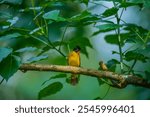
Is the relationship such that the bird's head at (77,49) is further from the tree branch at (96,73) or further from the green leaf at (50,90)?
the tree branch at (96,73)

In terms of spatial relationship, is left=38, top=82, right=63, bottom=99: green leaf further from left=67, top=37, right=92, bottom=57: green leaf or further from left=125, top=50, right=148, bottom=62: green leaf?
left=125, top=50, right=148, bottom=62: green leaf

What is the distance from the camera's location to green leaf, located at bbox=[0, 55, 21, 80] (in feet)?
4.05

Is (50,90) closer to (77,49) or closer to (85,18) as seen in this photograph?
(77,49)

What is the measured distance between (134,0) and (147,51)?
0.15m

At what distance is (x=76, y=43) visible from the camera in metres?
1.51

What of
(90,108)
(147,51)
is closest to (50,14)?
(147,51)

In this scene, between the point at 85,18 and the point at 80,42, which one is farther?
the point at 80,42

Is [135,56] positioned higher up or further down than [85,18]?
further down

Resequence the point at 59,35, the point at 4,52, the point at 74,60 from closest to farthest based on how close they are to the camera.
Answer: the point at 4,52 → the point at 74,60 → the point at 59,35

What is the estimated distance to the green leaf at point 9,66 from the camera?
1235 mm

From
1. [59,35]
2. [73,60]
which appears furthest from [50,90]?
[59,35]

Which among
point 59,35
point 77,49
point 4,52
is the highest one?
point 4,52

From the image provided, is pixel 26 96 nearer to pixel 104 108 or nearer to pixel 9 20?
pixel 104 108

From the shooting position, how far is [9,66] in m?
1.24
